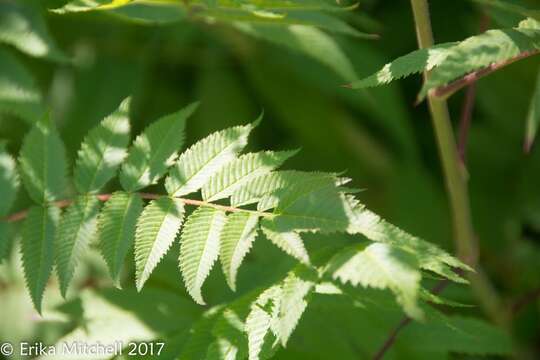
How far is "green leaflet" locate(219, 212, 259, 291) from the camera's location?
33.6 inches

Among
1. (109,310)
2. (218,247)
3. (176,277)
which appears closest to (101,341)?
(109,310)

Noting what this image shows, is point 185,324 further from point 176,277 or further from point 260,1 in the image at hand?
point 260,1

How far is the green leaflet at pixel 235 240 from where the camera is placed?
0.85 m

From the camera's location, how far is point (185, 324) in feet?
4.09

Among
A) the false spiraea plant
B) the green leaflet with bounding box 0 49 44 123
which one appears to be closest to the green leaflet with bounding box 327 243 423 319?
the false spiraea plant

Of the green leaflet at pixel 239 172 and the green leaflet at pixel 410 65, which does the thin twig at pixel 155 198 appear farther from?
the green leaflet at pixel 410 65

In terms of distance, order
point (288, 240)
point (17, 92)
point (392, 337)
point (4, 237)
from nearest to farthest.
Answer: point (288, 240) → point (4, 237) → point (392, 337) → point (17, 92)

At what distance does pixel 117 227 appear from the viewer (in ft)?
3.20

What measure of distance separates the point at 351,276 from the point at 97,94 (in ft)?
4.70

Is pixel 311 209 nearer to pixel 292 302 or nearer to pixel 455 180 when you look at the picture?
pixel 292 302

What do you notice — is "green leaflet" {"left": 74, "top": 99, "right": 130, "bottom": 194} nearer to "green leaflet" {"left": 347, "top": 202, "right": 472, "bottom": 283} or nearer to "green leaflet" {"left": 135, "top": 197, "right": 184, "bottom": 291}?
"green leaflet" {"left": 135, "top": 197, "right": 184, "bottom": 291}

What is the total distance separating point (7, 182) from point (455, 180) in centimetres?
73

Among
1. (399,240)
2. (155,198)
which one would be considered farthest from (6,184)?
(399,240)

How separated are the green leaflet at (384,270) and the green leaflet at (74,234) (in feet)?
1.20
